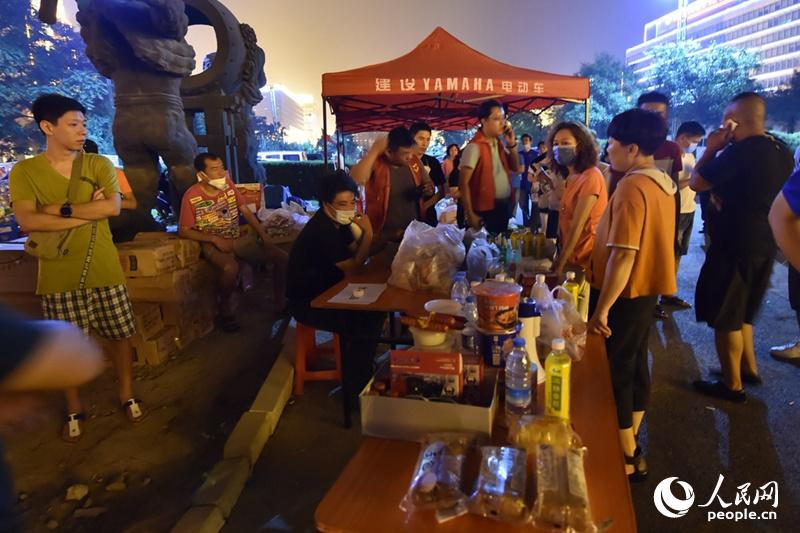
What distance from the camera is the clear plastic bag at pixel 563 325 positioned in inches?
70.0

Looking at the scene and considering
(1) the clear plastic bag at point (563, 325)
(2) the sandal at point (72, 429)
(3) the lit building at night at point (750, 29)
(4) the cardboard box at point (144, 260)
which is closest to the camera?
(1) the clear plastic bag at point (563, 325)

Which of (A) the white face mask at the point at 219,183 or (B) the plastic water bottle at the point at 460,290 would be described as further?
→ (A) the white face mask at the point at 219,183

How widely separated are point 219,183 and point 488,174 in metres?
2.51

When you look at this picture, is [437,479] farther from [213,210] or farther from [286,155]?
[286,155]

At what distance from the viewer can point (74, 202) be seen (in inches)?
108

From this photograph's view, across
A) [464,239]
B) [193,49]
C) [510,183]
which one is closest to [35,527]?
[464,239]

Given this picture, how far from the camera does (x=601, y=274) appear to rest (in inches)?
89.4

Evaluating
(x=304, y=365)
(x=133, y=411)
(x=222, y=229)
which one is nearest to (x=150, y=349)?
(x=133, y=411)

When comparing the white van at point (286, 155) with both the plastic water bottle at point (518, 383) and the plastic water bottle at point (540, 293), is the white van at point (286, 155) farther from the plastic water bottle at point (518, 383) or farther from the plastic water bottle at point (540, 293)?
the plastic water bottle at point (518, 383)

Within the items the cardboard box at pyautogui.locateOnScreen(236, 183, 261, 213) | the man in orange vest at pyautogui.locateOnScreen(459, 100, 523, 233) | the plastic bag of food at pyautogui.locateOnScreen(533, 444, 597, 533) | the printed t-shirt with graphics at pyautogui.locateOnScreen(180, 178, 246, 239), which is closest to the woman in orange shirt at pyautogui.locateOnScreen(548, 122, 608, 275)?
the man in orange vest at pyautogui.locateOnScreen(459, 100, 523, 233)

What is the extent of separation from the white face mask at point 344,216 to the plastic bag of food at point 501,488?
85.4 inches

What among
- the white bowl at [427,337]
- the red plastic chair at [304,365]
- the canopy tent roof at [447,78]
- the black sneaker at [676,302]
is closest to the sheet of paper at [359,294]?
the red plastic chair at [304,365]

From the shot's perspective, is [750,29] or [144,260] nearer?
[144,260]

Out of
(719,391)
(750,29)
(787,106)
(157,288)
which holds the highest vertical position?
(750,29)
